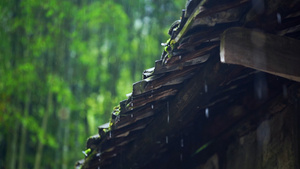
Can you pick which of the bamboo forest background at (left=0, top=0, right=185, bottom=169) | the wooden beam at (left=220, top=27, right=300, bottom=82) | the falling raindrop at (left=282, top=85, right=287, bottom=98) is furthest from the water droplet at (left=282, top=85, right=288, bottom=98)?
the bamboo forest background at (left=0, top=0, right=185, bottom=169)

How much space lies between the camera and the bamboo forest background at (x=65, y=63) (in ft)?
26.7

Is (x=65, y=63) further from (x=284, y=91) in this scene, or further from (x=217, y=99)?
(x=284, y=91)

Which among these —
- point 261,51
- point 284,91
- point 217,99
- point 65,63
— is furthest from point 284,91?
point 65,63

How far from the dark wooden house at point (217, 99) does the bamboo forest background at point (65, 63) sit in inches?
230

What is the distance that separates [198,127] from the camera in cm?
275

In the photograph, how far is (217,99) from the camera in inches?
99.1

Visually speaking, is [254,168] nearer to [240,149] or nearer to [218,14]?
[240,149]

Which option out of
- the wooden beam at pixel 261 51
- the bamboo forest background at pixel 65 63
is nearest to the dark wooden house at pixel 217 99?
the wooden beam at pixel 261 51

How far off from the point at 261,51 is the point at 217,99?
32.2 inches

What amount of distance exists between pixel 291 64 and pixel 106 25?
23.4 ft

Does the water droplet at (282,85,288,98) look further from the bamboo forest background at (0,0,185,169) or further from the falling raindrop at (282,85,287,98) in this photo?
the bamboo forest background at (0,0,185,169)

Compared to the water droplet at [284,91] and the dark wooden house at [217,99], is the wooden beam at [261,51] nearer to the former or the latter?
the dark wooden house at [217,99]

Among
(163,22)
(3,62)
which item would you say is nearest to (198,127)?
(163,22)

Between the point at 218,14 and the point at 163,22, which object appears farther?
the point at 163,22
